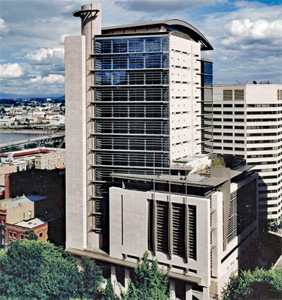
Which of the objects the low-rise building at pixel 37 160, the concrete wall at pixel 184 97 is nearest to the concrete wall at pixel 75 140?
the concrete wall at pixel 184 97

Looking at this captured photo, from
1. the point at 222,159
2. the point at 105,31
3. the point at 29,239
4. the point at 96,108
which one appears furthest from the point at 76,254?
the point at 105,31

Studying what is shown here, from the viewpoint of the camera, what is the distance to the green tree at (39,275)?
81.1 ft

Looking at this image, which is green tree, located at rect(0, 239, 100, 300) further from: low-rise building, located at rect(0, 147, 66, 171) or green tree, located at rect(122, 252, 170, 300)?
low-rise building, located at rect(0, 147, 66, 171)

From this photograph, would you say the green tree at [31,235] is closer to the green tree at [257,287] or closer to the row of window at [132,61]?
the row of window at [132,61]

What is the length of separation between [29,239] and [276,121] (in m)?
26.2

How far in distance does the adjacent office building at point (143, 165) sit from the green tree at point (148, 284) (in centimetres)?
131

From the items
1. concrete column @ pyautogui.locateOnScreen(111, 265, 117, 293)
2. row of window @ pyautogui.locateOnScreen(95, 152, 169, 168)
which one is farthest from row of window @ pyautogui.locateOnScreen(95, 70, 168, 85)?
concrete column @ pyautogui.locateOnScreen(111, 265, 117, 293)

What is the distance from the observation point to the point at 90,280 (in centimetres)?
2630

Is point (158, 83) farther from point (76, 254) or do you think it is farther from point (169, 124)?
point (76, 254)

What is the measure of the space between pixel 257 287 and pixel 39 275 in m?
12.5

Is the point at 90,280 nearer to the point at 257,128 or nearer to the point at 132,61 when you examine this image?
the point at 132,61

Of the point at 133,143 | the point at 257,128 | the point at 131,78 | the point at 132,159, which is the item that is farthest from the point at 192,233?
the point at 257,128

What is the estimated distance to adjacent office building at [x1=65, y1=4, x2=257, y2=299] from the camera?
984 inches

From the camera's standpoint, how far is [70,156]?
29.2 metres
